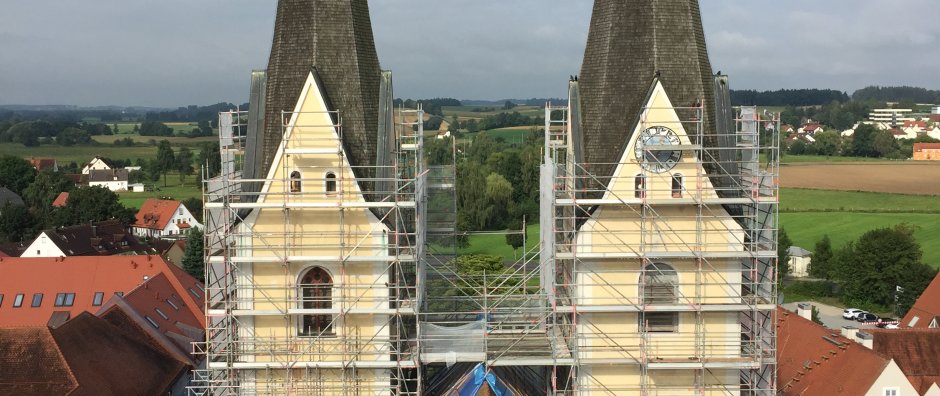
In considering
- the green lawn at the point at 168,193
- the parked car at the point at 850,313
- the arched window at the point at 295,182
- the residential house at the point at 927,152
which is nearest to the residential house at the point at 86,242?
the green lawn at the point at 168,193

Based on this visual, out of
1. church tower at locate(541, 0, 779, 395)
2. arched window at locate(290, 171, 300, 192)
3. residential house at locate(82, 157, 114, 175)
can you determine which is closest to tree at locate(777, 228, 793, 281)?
church tower at locate(541, 0, 779, 395)

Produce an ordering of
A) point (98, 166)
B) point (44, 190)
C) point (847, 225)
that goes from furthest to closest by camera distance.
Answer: point (98, 166), point (44, 190), point (847, 225)

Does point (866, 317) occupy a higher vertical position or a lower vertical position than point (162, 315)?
lower

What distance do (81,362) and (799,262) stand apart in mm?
64748

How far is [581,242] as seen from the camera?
24.6m

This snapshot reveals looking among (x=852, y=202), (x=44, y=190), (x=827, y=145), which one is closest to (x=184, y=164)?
(x=44, y=190)

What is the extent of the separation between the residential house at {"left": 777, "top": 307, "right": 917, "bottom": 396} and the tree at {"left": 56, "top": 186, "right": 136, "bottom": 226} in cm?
8058

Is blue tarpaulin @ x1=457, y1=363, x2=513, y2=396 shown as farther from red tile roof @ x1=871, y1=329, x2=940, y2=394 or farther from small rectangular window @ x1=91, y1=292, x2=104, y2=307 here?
small rectangular window @ x1=91, y1=292, x2=104, y2=307

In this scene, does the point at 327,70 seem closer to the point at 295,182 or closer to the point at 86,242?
the point at 295,182

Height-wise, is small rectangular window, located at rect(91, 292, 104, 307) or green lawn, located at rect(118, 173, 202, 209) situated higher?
green lawn, located at rect(118, 173, 202, 209)

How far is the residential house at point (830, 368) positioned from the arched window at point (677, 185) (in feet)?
46.6

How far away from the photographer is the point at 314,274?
24828 millimetres

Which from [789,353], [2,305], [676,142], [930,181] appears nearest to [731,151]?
[676,142]

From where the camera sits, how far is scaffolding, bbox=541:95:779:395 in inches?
962
